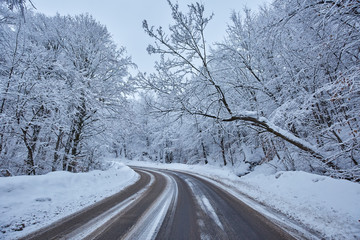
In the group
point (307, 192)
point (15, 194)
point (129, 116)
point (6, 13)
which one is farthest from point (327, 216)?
point (6, 13)

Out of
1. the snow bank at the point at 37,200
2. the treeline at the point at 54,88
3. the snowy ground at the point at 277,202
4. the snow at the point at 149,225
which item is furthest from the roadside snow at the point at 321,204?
the treeline at the point at 54,88

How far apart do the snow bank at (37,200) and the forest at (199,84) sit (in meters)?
1.75

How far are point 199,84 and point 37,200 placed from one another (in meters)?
5.98

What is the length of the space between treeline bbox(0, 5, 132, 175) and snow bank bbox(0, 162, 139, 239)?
1669mm

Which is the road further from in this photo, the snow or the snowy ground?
the snowy ground

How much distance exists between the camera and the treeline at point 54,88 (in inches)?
225

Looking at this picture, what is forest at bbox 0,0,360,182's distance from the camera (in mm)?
4137

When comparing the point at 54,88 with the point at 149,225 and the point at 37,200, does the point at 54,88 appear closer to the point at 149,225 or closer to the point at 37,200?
the point at 37,200

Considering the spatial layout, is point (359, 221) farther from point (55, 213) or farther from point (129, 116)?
point (129, 116)

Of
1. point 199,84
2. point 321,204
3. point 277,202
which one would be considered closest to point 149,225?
point 277,202

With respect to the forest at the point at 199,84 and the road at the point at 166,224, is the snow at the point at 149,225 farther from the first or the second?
the forest at the point at 199,84

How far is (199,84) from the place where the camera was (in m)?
5.52

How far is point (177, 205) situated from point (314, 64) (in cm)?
623

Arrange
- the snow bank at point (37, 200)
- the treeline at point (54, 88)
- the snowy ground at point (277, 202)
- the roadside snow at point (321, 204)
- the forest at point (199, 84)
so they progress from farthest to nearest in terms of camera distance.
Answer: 1. the treeline at point (54, 88)
2. the forest at point (199, 84)
3. the snow bank at point (37, 200)
4. the snowy ground at point (277, 202)
5. the roadside snow at point (321, 204)
